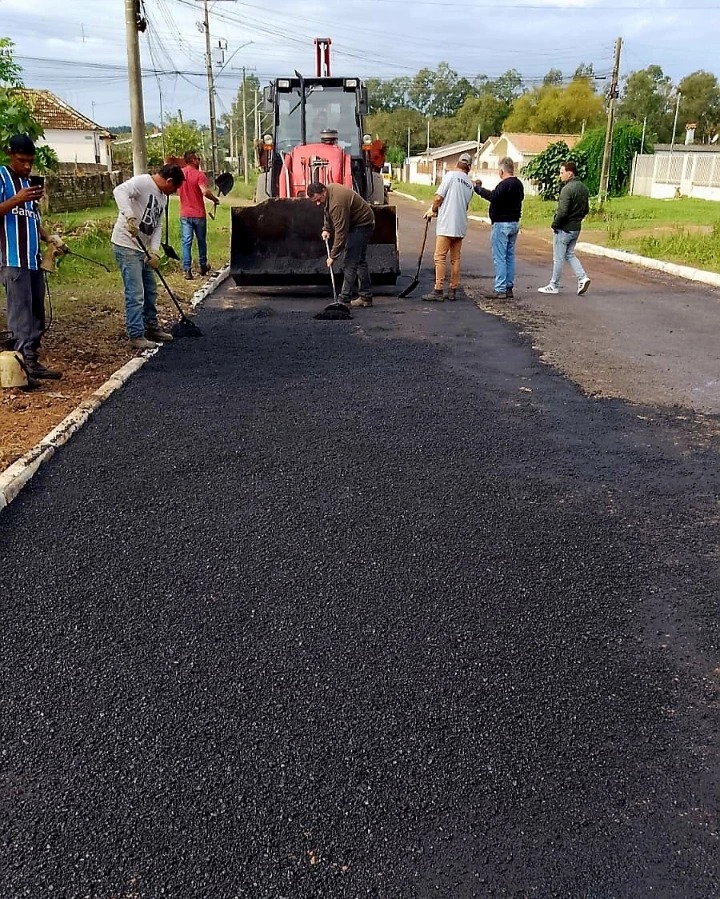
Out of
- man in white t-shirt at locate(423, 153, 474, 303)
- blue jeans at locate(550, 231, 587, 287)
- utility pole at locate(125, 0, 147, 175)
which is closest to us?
man in white t-shirt at locate(423, 153, 474, 303)

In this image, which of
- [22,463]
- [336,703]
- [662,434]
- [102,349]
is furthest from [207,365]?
[336,703]

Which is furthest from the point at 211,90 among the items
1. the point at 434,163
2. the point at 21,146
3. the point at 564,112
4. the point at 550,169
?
the point at 564,112

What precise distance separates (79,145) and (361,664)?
181ft

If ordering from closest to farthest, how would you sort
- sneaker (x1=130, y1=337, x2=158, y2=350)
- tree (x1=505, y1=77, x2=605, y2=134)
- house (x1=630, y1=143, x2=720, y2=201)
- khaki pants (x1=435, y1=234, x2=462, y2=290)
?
sneaker (x1=130, y1=337, x2=158, y2=350) < khaki pants (x1=435, y1=234, x2=462, y2=290) < house (x1=630, y1=143, x2=720, y2=201) < tree (x1=505, y1=77, x2=605, y2=134)

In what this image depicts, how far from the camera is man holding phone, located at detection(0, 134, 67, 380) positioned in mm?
5891

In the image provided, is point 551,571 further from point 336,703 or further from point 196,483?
point 196,483

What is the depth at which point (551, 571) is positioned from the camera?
11.6ft

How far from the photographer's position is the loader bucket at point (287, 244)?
1048 centimetres

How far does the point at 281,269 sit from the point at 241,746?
893 cm

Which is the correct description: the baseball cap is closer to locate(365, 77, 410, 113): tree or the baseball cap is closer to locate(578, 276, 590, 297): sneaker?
locate(578, 276, 590, 297): sneaker

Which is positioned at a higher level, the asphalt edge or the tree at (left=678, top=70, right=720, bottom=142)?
the tree at (left=678, top=70, right=720, bottom=142)

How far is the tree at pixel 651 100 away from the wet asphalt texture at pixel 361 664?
320 ft

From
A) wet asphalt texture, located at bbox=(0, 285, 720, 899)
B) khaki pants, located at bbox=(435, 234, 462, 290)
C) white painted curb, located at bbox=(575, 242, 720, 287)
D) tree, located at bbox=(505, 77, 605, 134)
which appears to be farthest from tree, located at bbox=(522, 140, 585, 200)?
tree, located at bbox=(505, 77, 605, 134)

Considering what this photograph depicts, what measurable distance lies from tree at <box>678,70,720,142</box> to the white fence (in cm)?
5435
